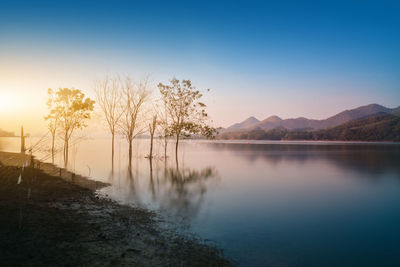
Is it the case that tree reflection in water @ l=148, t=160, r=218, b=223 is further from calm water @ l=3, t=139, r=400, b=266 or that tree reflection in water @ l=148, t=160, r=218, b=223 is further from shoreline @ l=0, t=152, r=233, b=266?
shoreline @ l=0, t=152, r=233, b=266

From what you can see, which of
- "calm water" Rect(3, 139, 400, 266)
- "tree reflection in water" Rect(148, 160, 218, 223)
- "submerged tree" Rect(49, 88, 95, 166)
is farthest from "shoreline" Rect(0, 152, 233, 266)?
"submerged tree" Rect(49, 88, 95, 166)

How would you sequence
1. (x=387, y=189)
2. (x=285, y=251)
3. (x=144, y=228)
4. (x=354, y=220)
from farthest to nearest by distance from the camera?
(x=387, y=189), (x=354, y=220), (x=144, y=228), (x=285, y=251)

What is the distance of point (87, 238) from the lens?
7418 millimetres

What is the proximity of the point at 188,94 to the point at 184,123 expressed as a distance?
4.80 m

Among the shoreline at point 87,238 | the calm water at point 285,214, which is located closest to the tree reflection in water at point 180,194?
the calm water at point 285,214

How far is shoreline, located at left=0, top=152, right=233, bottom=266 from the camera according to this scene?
20.2 feet

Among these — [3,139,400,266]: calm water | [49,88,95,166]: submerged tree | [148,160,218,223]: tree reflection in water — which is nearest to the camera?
[3,139,400,266]: calm water

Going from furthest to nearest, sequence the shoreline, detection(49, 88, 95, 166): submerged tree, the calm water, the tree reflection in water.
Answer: detection(49, 88, 95, 166): submerged tree → the tree reflection in water → the calm water → the shoreline

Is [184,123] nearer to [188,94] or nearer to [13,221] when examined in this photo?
[188,94]

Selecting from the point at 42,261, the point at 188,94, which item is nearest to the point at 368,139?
the point at 188,94

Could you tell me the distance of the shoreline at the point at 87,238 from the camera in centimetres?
616

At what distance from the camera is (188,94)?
3806 centimetres

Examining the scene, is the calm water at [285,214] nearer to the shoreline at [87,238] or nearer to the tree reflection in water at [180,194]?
the tree reflection in water at [180,194]

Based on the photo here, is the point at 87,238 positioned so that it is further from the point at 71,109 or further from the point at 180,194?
the point at 71,109
